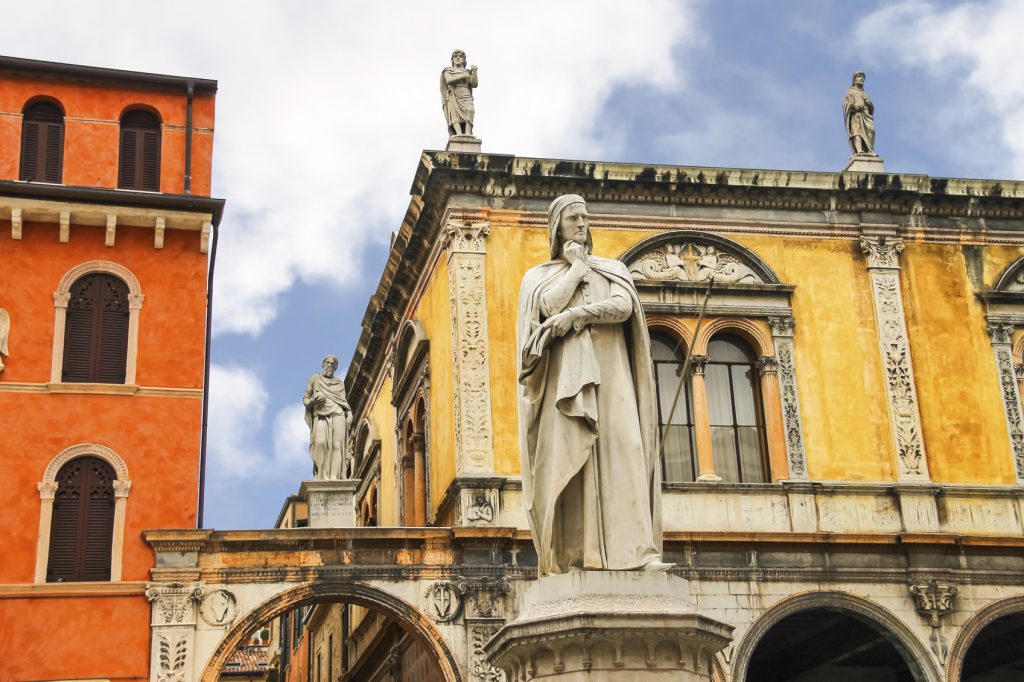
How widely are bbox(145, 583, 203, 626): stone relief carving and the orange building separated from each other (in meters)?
0.17

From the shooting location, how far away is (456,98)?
22359 millimetres

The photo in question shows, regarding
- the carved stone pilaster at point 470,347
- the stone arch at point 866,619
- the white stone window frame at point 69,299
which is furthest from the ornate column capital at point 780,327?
the white stone window frame at point 69,299

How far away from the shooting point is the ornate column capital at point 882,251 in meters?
22.5

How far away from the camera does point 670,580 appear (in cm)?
655

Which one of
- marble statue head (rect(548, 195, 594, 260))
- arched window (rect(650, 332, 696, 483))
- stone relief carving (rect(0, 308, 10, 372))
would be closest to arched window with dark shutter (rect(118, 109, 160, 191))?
stone relief carving (rect(0, 308, 10, 372))

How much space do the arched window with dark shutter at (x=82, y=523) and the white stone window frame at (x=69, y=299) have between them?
1.22 meters

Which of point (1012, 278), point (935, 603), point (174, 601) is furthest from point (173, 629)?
point (1012, 278)

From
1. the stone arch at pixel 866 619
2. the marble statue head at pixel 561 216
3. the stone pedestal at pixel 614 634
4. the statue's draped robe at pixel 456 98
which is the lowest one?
the stone pedestal at pixel 614 634

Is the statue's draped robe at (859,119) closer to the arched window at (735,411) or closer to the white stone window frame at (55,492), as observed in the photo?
the arched window at (735,411)

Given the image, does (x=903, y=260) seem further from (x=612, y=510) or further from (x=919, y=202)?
(x=612, y=510)

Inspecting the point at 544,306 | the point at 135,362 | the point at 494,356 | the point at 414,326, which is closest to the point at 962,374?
the point at 494,356

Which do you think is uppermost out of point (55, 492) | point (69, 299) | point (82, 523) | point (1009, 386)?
point (69, 299)

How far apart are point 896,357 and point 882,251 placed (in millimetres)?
1816

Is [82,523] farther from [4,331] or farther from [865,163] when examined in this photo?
[865,163]
